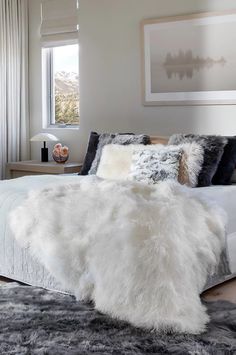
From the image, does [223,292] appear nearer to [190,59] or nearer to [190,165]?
[190,165]

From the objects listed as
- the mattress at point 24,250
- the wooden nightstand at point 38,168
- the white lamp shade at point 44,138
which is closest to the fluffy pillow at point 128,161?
the mattress at point 24,250

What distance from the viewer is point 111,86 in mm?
5250

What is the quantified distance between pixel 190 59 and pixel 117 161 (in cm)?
119

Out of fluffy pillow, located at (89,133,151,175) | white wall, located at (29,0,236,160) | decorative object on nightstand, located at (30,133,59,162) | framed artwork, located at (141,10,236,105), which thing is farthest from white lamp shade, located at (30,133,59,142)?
framed artwork, located at (141,10,236,105)

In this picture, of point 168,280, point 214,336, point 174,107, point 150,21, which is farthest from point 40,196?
point 150,21

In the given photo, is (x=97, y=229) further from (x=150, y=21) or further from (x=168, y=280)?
(x=150, y=21)

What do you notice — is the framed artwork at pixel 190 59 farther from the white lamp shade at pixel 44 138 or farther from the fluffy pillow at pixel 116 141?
the white lamp shade at pixel 44 138

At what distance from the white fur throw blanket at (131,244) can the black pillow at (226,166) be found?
85 centimetres

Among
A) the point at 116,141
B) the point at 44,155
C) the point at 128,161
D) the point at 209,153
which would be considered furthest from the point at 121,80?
the point at 209,153

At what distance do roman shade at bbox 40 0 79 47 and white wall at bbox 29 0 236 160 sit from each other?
10cm

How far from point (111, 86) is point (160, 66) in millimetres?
578

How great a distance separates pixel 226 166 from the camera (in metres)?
4.12

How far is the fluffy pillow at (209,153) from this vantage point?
3.97 meters

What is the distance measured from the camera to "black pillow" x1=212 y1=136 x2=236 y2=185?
410cm
